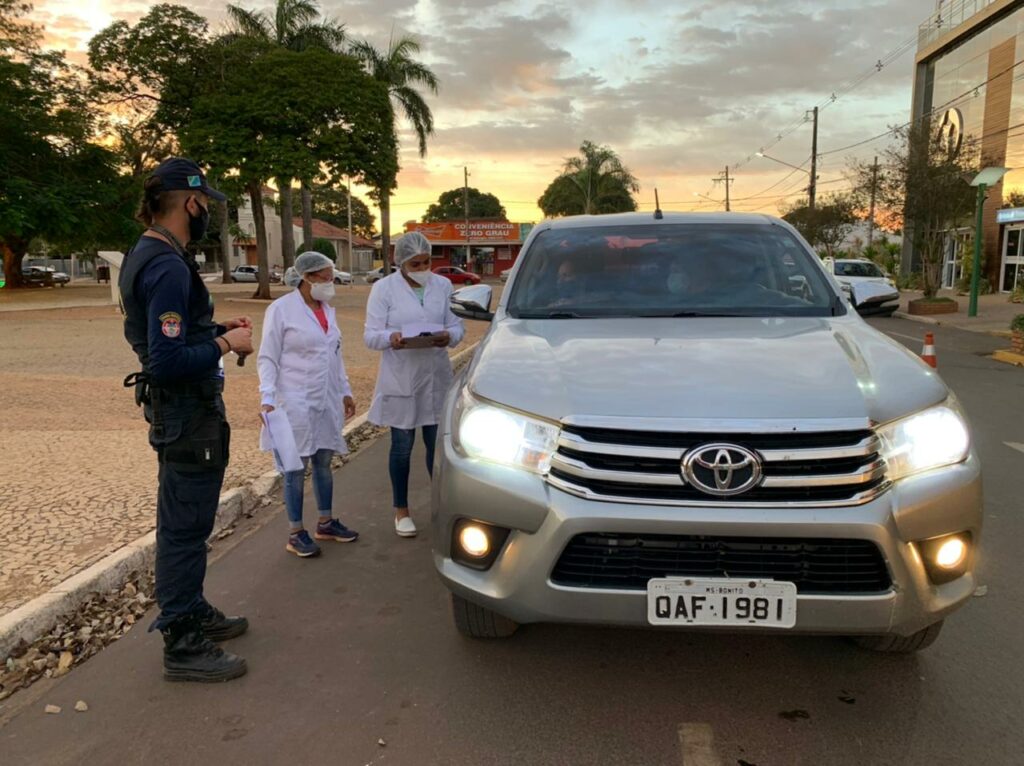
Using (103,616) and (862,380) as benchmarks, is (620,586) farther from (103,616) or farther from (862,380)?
(103,616)

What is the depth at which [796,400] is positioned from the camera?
2.48m

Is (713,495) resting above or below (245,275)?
below

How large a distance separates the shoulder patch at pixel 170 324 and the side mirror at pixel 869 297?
3209mm

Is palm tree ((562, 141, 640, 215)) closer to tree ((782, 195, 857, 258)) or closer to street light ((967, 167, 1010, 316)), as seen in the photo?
tree ((782, 195, 857, 258))

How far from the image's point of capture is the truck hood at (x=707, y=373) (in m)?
2.47

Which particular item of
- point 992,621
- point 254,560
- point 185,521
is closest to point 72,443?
point 254,560

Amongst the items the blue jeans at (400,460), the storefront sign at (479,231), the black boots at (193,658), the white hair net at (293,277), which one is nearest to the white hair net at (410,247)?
the white hair net at (293,277)

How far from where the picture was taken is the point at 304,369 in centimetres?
430

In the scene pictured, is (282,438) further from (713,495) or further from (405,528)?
(713,495)

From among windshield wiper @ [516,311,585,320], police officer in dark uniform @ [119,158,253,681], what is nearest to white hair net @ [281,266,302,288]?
police officer in dark uniform @ [119,158,253,681]

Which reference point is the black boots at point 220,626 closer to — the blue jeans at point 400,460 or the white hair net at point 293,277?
the blue jeans at point 400,460

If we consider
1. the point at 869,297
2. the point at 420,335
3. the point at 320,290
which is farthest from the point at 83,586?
the point at 869,297

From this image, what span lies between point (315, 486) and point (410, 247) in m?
1.52

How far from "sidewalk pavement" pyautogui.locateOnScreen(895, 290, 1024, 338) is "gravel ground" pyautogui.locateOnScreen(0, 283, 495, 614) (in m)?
14.4
